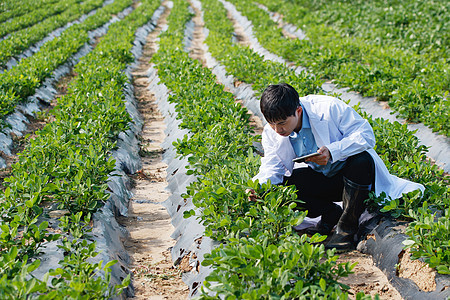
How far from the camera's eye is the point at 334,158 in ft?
11.2

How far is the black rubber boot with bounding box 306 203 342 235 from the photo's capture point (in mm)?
3947

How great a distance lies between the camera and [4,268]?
2.74 m

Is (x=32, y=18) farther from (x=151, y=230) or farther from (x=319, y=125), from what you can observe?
(x=319, y=125)

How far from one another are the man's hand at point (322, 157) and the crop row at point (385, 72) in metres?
2.79

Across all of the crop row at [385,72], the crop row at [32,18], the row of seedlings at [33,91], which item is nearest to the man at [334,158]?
the crop row at [385,72]

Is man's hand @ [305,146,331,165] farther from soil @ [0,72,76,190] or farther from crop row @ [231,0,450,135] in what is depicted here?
soil @ [0,72,76,190]

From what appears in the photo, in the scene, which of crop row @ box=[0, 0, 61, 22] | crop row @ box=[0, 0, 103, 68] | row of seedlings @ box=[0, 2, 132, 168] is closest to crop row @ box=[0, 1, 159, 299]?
row of seedlings @ box=[0, 2, 132, 168]

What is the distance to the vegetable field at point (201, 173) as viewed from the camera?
8.77ft

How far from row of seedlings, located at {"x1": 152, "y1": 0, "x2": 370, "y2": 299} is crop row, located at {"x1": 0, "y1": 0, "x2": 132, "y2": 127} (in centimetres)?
289

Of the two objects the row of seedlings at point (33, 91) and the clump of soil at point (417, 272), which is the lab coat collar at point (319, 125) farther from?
the row of seedlings at point (33, 91)

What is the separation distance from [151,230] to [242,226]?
1.68 meters

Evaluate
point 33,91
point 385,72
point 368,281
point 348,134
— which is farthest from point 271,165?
point 33,91

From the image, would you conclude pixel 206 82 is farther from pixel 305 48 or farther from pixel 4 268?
pixel 4 268

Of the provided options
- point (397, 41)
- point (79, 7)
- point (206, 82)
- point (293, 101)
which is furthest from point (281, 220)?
point (79, 7)
